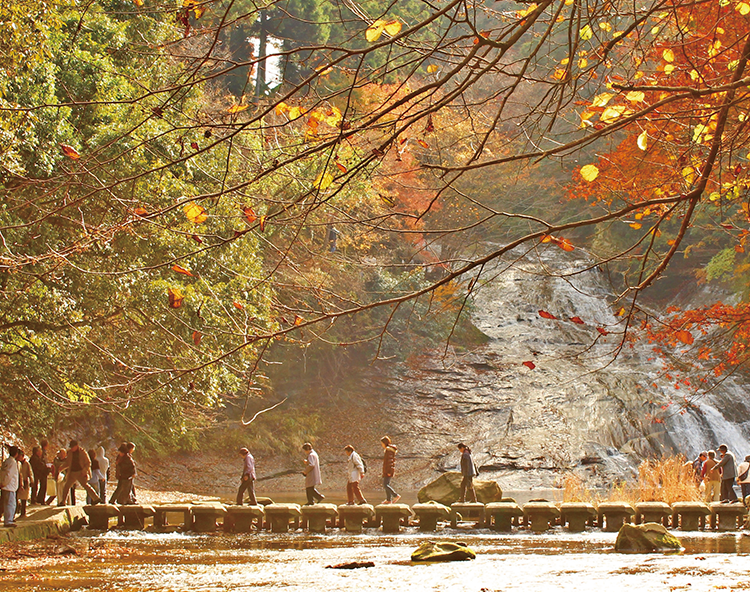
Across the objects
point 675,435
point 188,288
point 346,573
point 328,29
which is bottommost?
point 346,573

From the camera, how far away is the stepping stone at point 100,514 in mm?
13328

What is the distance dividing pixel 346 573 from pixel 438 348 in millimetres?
23877

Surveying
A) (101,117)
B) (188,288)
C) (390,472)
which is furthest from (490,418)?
(101,117)

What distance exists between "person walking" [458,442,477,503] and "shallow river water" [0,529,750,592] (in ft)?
7.84

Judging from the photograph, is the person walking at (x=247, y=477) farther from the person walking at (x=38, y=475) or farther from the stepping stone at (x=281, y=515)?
the person walking at (x=38, y=475)

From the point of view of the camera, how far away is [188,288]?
45.2 ft

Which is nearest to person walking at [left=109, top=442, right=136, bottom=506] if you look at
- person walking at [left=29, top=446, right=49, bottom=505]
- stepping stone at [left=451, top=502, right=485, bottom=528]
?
person walking at [left=29, top=446, right=49, bottom=505]

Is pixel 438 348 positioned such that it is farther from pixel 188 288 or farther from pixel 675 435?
pixel 188 288

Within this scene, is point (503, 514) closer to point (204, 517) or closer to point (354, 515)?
point (354, 515)

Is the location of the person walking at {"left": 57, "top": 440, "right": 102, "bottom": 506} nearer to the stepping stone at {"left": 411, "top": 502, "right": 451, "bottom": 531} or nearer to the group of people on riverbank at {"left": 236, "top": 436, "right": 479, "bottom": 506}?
the group of people on riverbank at {"left": 236, "top": 436, "right": 479, "bottom": 506}

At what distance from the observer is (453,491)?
16.1 metres

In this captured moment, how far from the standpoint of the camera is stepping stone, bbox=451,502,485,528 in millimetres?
13727

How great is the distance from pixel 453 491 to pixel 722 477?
17.1ft

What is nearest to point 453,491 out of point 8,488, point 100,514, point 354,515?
point 354,515
